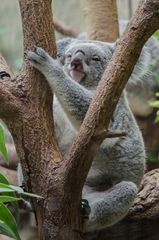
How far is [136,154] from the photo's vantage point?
2781 mm

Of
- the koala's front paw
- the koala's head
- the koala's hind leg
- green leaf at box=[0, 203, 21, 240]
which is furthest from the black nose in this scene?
green leaf at box=[0, 203, 21, 240]

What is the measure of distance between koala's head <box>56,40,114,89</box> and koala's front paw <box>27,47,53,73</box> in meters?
0.46

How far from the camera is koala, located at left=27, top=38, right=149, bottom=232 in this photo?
7.73ft

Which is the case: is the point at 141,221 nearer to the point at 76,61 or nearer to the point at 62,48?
the point at 76,61

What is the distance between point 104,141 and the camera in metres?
2.62

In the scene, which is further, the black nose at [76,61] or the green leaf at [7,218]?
the black nose at [76,61]

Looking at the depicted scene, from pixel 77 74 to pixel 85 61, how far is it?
10cm

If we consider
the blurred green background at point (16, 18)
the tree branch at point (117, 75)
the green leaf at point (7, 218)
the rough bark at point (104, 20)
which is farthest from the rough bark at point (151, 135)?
the blurred green background at point (16, 18)

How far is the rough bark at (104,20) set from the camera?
4051 mm

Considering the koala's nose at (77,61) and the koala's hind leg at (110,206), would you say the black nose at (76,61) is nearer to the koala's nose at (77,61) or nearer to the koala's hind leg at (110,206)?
the koala's nose at (77,61)

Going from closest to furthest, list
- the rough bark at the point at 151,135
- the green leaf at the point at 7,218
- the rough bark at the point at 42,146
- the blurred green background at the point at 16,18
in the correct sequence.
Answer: the green leaf at the point at 7,218 → the rough bark at the point at 42,146 → the rough bark at the point at 151,135 → the blurred green background at the point at 16,18

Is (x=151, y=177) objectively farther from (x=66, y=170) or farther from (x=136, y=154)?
(x=66, y=170)

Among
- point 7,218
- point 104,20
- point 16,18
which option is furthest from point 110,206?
point 16,18

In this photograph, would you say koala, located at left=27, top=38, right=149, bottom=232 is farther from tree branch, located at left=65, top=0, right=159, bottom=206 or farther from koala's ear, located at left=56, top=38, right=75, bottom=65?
tree branch, located at left=65, top=0, right=159, bottom=206
